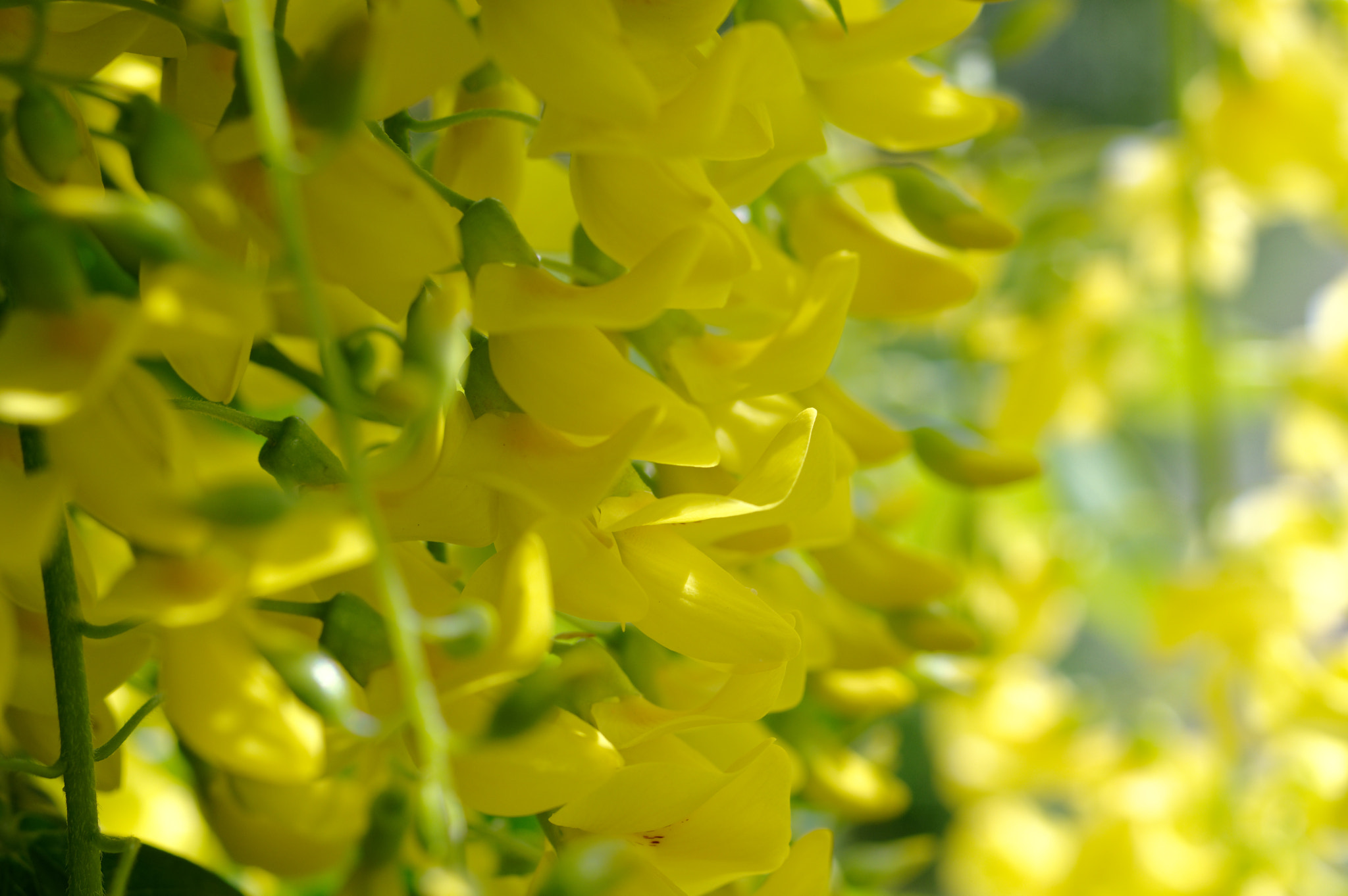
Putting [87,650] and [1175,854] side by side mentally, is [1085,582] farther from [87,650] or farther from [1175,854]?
[87,650]

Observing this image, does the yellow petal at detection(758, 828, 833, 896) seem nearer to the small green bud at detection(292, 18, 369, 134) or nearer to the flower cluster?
the flower cluster

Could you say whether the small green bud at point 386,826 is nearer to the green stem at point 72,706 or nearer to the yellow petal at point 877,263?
the green stem at point 72,706

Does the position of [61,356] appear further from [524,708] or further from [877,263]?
[877,263]

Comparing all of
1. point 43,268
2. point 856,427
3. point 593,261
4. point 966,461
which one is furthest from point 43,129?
point 966,461

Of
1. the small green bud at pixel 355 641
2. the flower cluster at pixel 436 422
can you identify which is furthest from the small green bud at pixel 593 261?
the small green bud at pixel 355 641

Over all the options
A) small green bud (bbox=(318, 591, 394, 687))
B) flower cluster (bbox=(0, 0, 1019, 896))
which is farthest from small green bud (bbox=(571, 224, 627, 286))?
small green bud (bbox=(318, 591, 394, 687))

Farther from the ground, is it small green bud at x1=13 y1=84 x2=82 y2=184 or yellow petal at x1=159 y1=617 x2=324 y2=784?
small green bud at x1=13 y1=84 x2=82 y2=184

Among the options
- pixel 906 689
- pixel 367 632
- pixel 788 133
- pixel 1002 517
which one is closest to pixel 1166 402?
pixel 1002 517
